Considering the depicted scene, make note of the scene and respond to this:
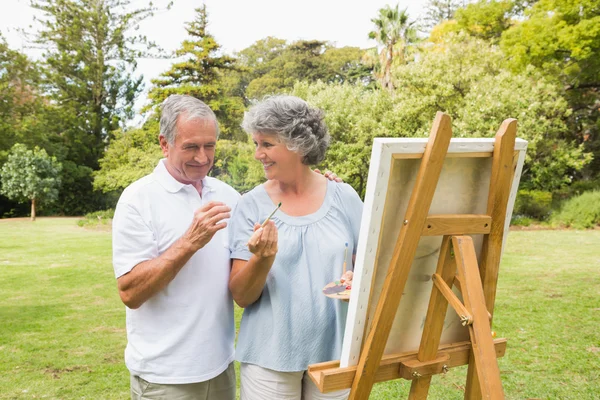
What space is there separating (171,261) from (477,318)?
109 centimetres

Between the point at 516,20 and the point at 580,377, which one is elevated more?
the point at 516,20

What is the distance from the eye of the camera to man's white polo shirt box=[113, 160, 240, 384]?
6.79 feet

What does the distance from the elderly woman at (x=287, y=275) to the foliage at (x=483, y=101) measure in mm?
14582

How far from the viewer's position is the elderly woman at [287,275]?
212 centimetres

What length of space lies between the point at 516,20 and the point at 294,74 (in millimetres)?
17267

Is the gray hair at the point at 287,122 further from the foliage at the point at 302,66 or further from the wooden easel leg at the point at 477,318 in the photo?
the foliage at the point at 302,66

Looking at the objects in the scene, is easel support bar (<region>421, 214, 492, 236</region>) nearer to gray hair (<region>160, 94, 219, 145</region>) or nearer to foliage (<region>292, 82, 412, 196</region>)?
gray hair (<region>160, 94, 219, 145</region>)

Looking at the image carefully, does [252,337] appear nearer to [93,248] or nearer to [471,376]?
[471,376]

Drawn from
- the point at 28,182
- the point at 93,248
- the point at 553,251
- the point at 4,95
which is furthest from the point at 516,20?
the point at 4,95

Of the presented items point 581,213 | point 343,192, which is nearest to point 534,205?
point 581,213

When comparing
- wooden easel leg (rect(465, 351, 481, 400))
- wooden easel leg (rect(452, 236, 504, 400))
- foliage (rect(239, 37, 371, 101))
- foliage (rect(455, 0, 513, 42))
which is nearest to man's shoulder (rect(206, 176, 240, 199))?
wooden easel leg (rect(452, 236, 504, 400))

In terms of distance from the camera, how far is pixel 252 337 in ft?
7.08

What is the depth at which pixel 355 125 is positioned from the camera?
1830 cm

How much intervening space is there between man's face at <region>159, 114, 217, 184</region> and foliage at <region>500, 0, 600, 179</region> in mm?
18746
